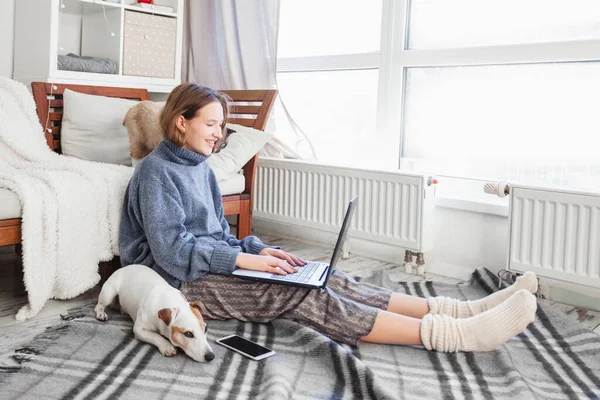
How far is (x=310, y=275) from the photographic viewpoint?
5.72ft

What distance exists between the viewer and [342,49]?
3.03 meters

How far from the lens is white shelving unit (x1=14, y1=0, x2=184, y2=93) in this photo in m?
2.85

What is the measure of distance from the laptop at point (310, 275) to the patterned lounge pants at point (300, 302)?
4cm

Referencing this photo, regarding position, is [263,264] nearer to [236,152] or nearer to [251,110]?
[236,152]

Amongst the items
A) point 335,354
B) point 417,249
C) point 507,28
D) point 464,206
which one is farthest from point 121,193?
point 507,28

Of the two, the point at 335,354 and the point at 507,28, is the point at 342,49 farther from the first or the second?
Result: the point at 335,354

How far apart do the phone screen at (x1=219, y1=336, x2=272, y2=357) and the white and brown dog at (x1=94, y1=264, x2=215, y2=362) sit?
10 cm

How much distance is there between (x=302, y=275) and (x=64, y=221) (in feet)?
2.60

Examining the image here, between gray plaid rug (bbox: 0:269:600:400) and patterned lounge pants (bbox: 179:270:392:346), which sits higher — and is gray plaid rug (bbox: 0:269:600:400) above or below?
below

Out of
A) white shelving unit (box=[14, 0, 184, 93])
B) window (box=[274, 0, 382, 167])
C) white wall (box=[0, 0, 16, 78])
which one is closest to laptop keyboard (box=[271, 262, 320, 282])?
window (box=[274, 0, 382, 167])

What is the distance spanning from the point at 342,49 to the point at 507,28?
83 cm

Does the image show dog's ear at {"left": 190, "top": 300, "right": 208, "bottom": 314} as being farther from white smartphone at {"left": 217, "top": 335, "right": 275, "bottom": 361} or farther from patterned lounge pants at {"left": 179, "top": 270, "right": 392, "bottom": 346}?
white smartphone at {"left": 217, "top": 335, "right": 275, "bottom": 361}

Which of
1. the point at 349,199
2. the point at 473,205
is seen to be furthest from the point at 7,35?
the point at 473,205

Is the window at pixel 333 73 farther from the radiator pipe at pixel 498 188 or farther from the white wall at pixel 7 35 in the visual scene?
the white wall at pixel 7 35
